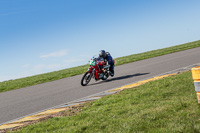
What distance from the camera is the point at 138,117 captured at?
17.9 ft

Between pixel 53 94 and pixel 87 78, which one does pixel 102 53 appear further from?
pixel 53 94

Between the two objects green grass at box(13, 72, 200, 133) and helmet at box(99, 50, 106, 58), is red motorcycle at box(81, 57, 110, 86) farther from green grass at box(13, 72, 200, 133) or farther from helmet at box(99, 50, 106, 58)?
green grass at box(13, 72, 200, 133)

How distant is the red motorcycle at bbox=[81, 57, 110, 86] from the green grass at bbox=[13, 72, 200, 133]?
5566 millimetres

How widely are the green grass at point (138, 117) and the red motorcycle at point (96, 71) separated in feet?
18.3

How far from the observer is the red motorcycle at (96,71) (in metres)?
13.4

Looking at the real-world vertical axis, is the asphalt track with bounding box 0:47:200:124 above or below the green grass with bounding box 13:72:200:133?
above

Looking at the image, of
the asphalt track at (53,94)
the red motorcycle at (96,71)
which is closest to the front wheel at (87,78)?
the red motorcycle at (96,71)

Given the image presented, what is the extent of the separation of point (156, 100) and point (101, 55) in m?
7.46

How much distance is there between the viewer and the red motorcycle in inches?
526

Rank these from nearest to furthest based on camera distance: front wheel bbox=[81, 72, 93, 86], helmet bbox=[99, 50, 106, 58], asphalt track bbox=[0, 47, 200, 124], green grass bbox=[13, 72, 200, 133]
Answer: green grass bbox=[13, 72, 200, 133] → asphalt track bbox=[0, 47, 200, 124] → front wheel bbox=[81, 72, 93, 86] → helmet bbox=[99, 50, 106, 58]

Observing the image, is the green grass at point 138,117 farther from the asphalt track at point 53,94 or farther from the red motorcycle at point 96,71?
the red motorcycle at point 96,71

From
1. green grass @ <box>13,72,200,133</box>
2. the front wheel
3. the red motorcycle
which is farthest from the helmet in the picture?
green grass @ <box>13,72,200,133</box>

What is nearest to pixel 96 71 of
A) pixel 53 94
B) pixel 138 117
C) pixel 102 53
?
pixel 102 53

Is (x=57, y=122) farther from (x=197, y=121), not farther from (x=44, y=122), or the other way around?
(x=197, y=121)
